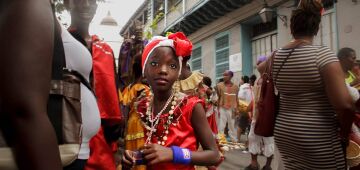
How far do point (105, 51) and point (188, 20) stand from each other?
15133 millimetres

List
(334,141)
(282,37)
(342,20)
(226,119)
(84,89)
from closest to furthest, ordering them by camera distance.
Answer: (84,89), (334,141), (342,20), (226,119), (282,37)

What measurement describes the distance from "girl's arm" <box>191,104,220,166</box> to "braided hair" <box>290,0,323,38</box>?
0.96m

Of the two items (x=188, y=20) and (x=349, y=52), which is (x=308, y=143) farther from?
(x=188, y=20)

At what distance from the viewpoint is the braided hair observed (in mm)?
2443

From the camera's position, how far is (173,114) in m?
2.02

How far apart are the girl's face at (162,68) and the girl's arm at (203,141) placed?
0.21 m

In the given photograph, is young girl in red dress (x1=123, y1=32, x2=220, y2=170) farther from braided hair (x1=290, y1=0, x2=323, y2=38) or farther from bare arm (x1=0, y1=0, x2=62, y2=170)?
bare arm (x1=0, y1=0, x2=62, y2=170)

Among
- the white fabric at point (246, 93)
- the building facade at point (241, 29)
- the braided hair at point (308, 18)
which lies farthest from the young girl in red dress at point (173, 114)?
the white fabric at point (246, 93)

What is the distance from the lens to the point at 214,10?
47.9 ft

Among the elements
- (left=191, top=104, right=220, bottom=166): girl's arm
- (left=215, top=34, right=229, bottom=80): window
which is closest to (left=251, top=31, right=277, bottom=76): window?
(left=215, top=34, right=229, bottom=80): window

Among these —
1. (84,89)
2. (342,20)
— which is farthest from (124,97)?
(342,20)

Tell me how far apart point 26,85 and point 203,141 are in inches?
45.1

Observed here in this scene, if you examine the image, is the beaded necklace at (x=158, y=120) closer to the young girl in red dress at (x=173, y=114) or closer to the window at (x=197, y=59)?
the young girl in red dress at (x=173, y=114)

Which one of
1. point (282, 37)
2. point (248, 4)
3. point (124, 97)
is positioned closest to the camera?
point (124, 97)
